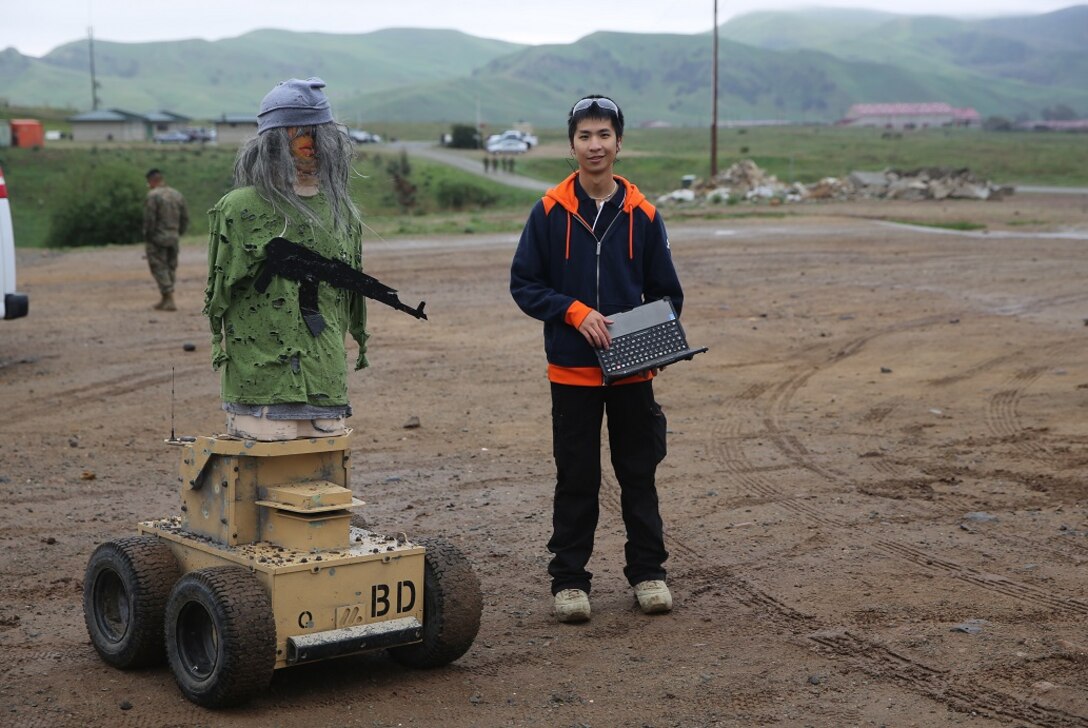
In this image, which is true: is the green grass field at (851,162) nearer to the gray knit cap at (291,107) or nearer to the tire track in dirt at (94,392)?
the tire track in dirt at (94,392)

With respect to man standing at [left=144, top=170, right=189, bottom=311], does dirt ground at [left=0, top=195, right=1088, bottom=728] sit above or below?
below

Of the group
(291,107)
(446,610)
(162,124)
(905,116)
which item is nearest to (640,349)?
(446,610)

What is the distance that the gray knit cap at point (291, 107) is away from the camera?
4.95 m

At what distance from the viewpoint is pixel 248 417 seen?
5.02 metres

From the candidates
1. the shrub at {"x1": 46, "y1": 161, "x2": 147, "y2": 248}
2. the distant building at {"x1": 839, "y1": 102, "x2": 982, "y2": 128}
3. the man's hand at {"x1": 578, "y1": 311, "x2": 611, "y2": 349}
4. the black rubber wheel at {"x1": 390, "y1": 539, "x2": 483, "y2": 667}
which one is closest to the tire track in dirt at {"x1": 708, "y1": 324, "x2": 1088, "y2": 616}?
the man's hand at {"x1": 578, "y1": 311, "x2": 611, "y2": 349}

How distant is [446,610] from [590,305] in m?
1.52

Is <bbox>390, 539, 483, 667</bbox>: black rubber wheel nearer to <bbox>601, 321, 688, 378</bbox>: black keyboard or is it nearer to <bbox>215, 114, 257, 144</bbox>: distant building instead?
<bbox>601, 321, 688, 378</bbox>: black keyboard

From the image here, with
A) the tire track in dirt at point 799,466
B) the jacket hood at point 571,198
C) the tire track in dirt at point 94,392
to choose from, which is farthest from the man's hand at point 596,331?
the tire track in dirt at point 94,392

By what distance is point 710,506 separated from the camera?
25.9ft

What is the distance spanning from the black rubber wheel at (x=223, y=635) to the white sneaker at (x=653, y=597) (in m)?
1.87

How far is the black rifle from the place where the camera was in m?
4.95

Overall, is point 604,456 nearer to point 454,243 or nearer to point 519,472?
point 519,472

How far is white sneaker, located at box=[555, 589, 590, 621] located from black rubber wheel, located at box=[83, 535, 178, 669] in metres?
1.65

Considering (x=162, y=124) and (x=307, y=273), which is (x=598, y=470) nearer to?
(x=307, y=273)
